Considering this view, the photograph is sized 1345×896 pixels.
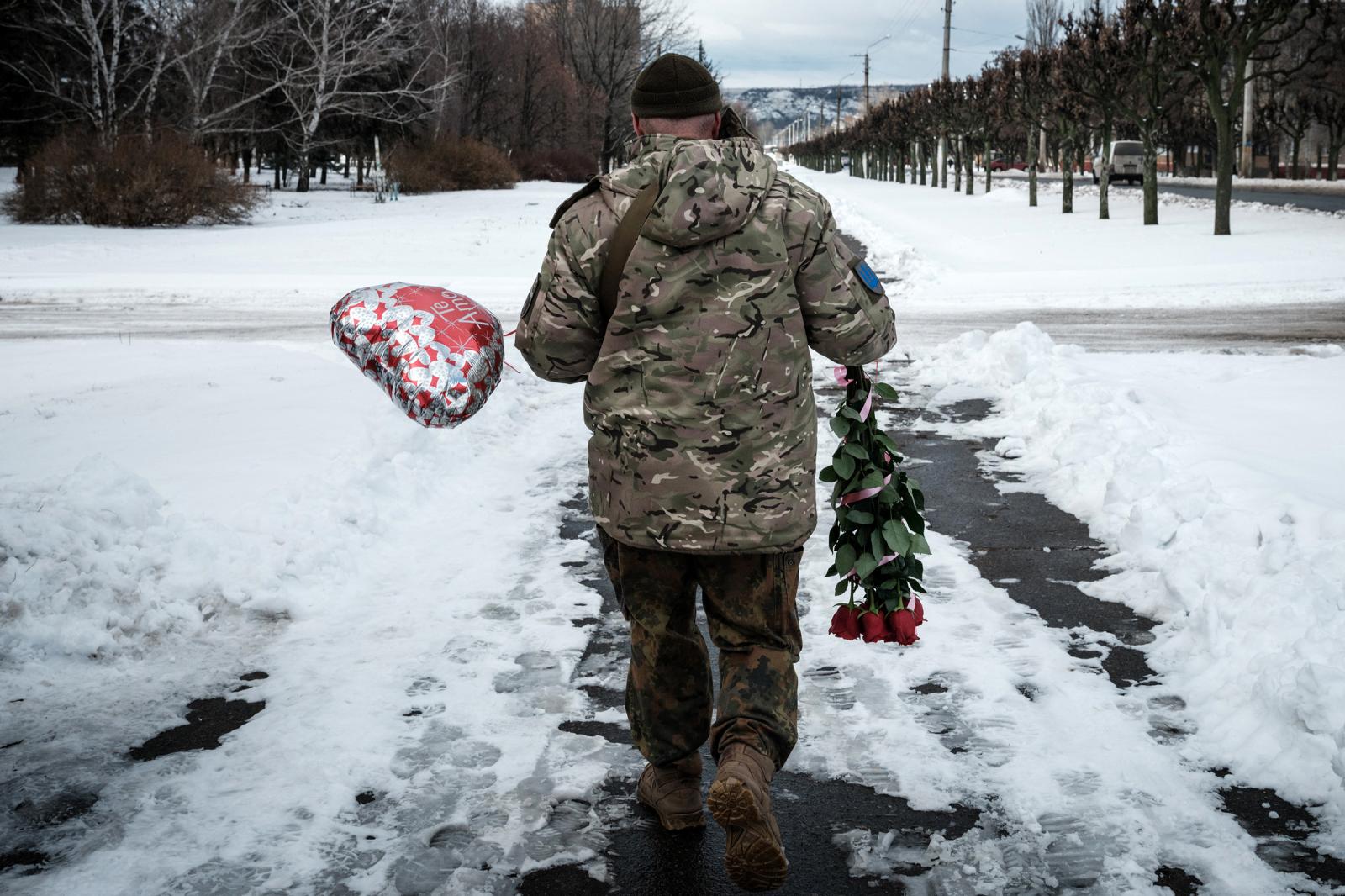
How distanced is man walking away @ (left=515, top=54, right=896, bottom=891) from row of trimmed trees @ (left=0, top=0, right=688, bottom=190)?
101 feet

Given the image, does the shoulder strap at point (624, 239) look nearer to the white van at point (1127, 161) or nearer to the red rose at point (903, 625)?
the red rose at point (903, 625)

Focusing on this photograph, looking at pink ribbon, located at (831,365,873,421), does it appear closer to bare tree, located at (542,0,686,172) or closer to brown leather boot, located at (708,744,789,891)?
brown leather boot, located at (708,744,789,891)

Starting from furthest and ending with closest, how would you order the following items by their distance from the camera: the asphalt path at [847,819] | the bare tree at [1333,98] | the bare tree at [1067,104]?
the bare tree at [1333,98] → the bare tree at [1067,104] → the asphalt path at [847,819]

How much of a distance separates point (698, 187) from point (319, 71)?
41.7m

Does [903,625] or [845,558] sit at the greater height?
[845,558]

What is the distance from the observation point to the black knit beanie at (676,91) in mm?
2756

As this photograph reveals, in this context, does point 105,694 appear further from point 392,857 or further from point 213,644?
point 392,857

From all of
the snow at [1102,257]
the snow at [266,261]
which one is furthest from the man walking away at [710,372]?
the snow at [1102,257]

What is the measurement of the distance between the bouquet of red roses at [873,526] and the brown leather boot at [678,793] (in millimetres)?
687

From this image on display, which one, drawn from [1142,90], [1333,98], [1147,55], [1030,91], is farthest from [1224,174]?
[1333,98]

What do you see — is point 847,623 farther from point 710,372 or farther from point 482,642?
point 482,642

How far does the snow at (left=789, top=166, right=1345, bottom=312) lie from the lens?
1688 centimetres

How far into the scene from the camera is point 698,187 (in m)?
2.61

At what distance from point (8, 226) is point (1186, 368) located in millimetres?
26121
